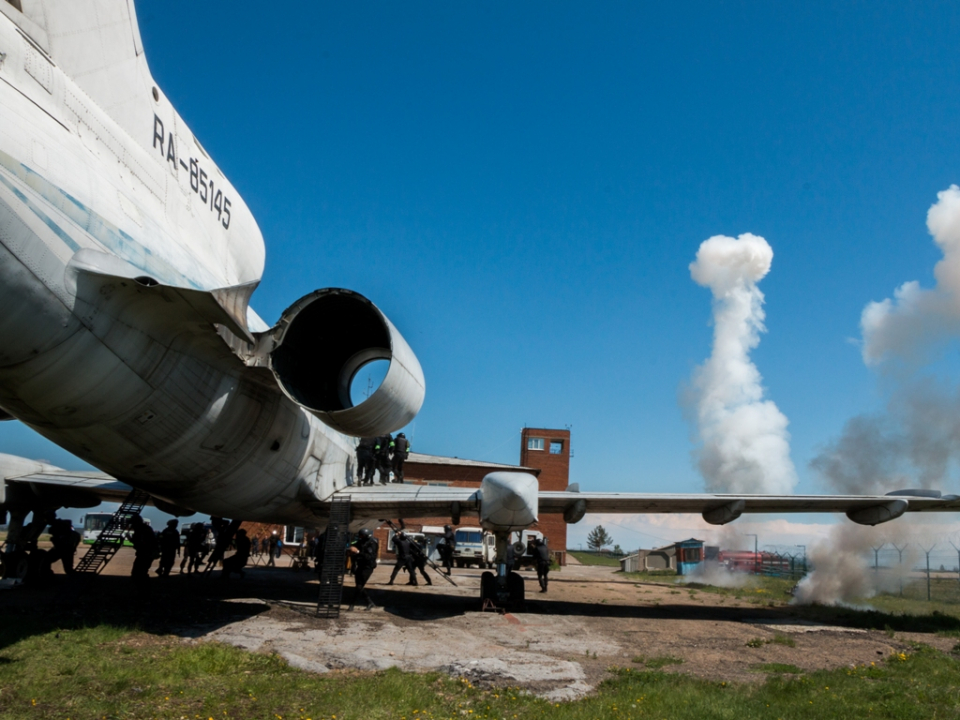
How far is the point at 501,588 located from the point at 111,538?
7.04m

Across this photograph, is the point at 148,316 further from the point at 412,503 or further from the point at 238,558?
the point at 238,558

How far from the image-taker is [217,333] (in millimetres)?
7969

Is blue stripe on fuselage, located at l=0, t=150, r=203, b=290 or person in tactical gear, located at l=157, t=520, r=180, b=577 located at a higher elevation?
blue stripe on fuselage, located at l=0, t=150, r=203, b=290

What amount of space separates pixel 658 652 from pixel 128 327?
298 inches

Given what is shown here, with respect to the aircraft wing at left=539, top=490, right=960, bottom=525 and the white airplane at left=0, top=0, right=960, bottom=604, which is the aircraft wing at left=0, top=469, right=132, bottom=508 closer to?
the white airplane at left=0, top=0, right=960, bottom=604

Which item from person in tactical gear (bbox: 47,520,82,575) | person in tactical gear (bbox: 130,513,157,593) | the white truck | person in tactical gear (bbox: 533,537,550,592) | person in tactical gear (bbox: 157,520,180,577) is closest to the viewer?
person in tactical gear (bbox: 130,513,157,593)

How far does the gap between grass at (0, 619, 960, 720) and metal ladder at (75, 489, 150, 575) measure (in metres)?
3.98

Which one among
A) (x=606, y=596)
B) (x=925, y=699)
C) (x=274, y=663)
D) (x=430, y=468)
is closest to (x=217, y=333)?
(x=274, y=663)

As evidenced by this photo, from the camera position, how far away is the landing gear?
42.5ft

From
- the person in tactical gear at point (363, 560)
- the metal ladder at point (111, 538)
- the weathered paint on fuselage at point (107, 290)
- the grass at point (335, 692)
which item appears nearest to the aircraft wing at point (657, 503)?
the person in tactical gear at point (363, 560)

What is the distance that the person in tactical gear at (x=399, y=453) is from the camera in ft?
52.5

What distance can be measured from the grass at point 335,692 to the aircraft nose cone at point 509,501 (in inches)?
143

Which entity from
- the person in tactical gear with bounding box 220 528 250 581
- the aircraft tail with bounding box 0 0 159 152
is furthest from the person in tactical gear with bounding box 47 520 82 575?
the aircraft tail with bounding box 0 0 159 152

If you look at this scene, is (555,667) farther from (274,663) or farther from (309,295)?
(309,295)
